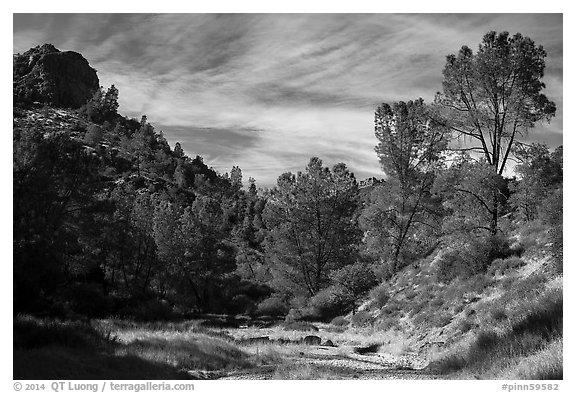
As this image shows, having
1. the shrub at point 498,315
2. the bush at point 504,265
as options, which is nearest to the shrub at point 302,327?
the bush at point 504,265

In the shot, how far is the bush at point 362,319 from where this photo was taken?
22.2m

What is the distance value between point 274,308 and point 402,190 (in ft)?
50.5

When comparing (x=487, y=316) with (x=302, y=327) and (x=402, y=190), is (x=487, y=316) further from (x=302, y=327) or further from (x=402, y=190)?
(x=402, y=190)

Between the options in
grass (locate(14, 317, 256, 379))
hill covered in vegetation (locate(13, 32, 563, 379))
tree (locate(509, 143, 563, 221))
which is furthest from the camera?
tree (locate(509, 143, 563, 221))

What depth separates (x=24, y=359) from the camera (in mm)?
8820

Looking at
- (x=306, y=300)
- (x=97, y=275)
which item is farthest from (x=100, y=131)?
(x=306, y=300)

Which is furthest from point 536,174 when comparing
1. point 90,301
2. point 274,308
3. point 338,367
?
point 90,301

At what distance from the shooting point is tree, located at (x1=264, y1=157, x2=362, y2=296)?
34062 millimetres

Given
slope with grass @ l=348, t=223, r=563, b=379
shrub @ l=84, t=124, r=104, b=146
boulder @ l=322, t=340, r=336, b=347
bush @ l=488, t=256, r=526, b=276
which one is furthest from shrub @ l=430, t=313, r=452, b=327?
shrub @ l=84, t=124, r=104, b=146

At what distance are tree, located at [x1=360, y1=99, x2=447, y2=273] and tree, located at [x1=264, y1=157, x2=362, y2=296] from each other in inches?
187

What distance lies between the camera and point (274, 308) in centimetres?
3694

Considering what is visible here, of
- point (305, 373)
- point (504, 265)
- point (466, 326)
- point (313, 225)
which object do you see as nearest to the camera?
point (305, 373)

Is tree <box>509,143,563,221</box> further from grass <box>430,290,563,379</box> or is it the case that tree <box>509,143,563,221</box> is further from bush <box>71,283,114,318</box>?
bush <box>71,283,114,318</box>

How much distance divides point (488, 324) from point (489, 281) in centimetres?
361
